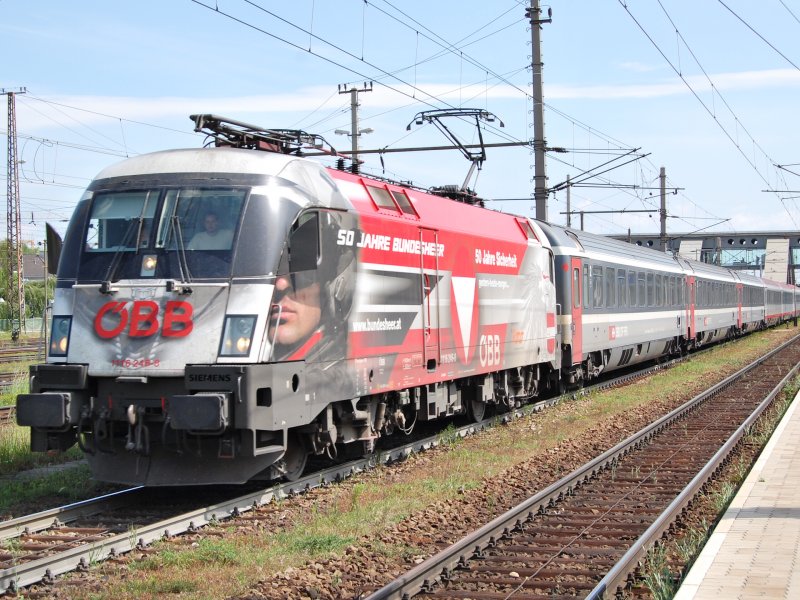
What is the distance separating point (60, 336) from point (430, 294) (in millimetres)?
5116

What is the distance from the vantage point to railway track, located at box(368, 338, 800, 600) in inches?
274

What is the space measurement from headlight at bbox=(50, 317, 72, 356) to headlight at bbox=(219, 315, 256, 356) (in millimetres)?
1732

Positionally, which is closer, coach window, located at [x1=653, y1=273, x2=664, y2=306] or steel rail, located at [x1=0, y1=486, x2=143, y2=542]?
steel rail, located at [x1=0, y1=486, x2=143, y2=542]

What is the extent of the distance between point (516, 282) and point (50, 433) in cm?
921

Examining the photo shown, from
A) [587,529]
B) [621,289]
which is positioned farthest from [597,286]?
[587,529]

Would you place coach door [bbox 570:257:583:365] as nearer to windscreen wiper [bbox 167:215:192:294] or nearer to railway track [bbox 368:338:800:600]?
railway track [bbox 368:338:800:600]

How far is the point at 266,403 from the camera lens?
895 centimetres

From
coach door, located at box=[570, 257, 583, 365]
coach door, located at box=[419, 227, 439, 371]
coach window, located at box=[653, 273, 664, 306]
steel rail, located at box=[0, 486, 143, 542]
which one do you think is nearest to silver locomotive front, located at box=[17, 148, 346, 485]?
steel rail, located at box=[0, 486, 143, 542]

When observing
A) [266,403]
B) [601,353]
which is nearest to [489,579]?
[266,403]

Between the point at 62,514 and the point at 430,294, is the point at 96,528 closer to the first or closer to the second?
the point at 62,514

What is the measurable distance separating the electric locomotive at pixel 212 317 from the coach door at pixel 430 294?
59.1 inches

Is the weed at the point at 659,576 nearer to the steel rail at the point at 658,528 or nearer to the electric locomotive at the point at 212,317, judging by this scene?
the steel rail at the point at 658,528

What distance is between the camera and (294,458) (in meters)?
10.5

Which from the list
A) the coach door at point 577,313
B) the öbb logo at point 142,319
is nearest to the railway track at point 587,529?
the öbb logo at point 142,319
